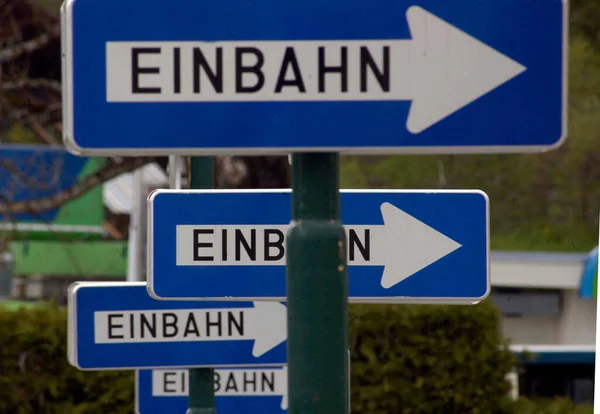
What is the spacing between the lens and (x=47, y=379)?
10.5 metres

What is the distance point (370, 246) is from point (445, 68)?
72.5 inches

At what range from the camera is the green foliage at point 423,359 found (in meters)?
10.7

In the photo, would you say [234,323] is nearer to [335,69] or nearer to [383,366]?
[335,69]

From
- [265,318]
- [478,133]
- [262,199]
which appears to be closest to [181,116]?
[478,133]

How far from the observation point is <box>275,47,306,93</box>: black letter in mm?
2367

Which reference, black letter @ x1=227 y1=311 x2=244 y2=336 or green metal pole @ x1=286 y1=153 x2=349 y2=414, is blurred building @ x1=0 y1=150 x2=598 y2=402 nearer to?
black letter @ x1=227 y1=311 x2=244 y2=336

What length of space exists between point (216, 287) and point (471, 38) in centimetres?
205

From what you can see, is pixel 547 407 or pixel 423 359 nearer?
pixel 423 359

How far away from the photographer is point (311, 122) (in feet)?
7.85

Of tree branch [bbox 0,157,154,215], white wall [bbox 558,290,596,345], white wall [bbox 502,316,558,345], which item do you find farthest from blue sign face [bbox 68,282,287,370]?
white wall [bbox 502,316,558,345]

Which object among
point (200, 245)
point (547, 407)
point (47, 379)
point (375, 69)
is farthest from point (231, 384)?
point (547, 407)

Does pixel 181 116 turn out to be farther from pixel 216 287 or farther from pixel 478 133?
pixel 216 287

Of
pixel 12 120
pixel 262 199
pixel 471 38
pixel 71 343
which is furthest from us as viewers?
pixel 12 120

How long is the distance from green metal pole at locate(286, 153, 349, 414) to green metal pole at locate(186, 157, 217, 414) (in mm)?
3594
